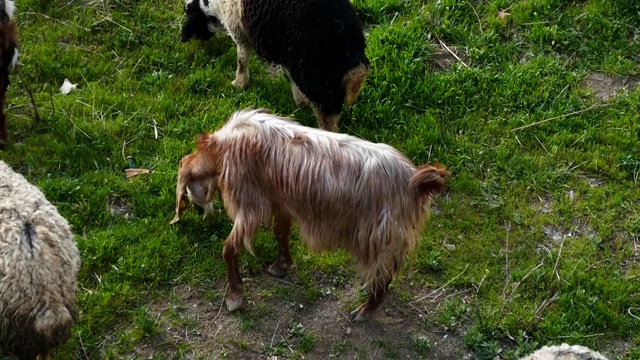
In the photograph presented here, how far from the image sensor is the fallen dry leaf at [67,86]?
646 cm

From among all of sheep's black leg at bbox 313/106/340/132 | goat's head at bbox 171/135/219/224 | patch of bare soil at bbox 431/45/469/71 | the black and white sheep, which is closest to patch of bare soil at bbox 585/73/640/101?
patch of bare soil at bbox 431/45/469/71

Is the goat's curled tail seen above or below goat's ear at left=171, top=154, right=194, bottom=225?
above

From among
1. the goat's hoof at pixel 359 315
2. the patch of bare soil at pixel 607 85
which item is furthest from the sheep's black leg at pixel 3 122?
the patch of bare soil at pixel 607 85

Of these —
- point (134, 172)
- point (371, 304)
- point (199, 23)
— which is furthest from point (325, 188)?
point (199, 23)

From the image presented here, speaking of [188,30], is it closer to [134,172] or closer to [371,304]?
[134,172]

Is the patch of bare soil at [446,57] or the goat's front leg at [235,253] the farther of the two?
the patch of bare soil at [446,57]

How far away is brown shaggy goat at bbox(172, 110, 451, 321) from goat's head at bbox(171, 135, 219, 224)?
0.15 feet

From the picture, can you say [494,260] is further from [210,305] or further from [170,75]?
[170,75]

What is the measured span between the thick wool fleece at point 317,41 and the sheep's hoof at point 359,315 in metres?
1.78

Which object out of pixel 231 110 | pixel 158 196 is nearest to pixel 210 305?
pixel 158 196

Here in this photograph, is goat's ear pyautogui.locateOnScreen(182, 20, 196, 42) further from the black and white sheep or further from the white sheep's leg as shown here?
the black and white sheep

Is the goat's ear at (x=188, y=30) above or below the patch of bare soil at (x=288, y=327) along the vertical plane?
above

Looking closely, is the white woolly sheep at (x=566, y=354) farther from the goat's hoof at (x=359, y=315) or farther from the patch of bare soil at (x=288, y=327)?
the goat's hoof at (x=359, y=315)

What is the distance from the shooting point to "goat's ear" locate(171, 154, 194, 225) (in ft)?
16.2
